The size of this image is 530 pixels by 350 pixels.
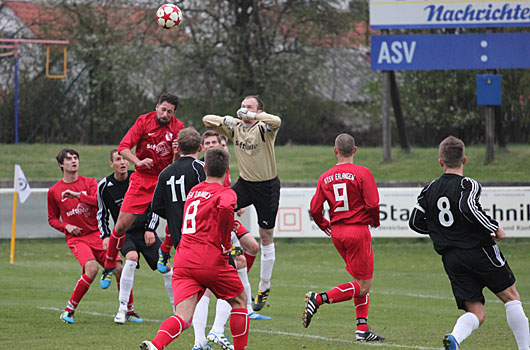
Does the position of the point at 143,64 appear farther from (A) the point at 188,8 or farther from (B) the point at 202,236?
(B) the point at 202,236

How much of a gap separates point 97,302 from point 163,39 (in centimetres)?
1620

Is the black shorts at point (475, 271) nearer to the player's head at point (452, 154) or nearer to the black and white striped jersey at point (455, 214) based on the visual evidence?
the black and white striped jersey at point (455, 214)

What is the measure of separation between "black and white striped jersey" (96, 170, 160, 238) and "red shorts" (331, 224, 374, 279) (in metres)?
2.52

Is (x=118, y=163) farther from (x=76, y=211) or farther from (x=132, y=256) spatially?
(x=132, y=256)

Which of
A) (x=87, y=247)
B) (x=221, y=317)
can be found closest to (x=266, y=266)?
(x=221, y=317)

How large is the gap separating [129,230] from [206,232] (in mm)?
3596

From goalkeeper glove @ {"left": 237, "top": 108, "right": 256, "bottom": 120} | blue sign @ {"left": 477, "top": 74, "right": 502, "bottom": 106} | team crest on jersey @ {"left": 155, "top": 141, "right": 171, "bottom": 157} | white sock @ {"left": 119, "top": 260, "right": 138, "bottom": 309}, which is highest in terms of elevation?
blue sign @ {"left": 477, "top": 74, "right": 502, "bottom": 106}

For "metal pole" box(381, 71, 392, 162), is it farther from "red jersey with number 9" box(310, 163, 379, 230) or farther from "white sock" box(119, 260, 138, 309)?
"red jersey with number 9" box(310, 163, 379, 230)

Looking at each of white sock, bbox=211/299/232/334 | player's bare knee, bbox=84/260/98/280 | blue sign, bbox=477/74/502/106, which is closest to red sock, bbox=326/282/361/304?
white sock, bbox=211/299/232/334

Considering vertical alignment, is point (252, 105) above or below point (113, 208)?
above

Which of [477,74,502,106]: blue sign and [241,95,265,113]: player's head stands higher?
[477,74,502,106]: blue sign

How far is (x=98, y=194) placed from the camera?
31.7ft

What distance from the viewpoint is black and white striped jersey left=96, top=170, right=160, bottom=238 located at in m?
9.59

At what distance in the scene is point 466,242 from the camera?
21.9 ft
